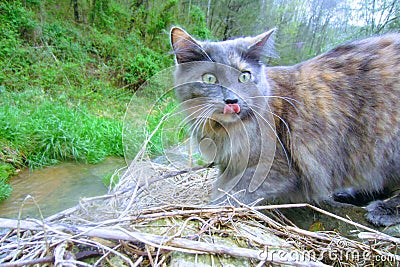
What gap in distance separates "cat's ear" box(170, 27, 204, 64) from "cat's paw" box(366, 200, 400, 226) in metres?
1.33

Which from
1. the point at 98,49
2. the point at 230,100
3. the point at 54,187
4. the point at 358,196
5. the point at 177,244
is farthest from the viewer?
the point at 98,49

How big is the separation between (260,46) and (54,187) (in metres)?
1.83

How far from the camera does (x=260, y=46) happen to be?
1.84m

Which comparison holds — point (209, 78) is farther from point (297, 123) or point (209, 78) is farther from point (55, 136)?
point (55, 136)

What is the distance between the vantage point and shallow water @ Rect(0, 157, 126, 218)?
2.06 m

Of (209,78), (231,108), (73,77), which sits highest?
(73,77)

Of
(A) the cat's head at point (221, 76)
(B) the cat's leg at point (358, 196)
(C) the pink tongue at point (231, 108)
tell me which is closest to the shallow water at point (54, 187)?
(A) the cat's head at point (221, 76)

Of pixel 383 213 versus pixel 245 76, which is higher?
pixel 245 76

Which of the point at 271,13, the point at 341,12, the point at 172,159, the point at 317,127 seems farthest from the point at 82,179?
the point at 271,13

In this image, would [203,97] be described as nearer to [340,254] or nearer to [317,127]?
[317,127]

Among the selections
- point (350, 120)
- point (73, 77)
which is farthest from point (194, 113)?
point (73, 77)

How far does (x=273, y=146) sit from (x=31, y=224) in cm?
123

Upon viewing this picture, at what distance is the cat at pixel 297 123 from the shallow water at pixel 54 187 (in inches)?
41.1

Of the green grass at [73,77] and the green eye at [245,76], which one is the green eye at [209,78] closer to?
the green eye at [245,76]
